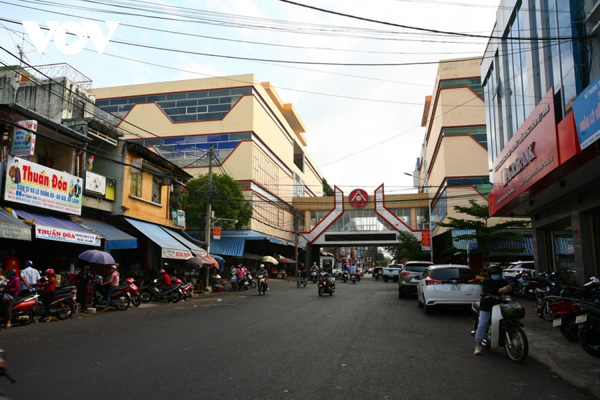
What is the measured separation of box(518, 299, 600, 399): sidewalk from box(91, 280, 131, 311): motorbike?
13.0 meters

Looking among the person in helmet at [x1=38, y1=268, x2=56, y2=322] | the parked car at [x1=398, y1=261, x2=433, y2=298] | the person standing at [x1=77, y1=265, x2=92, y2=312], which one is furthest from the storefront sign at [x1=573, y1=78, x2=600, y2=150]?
the person standing at [x1=77, y1=265, x2=92, y2=312]

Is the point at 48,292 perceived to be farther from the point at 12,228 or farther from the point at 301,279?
the point at 301,279

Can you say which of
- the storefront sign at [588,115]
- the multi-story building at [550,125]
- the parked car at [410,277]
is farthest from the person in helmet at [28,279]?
the multi-story building at [550,125]

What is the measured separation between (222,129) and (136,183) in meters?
23.6

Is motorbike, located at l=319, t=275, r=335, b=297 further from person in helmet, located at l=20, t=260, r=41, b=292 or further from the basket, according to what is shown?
the basket

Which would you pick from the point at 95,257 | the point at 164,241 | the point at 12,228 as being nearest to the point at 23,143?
the point at 12,228

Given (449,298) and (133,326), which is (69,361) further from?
(449,298)

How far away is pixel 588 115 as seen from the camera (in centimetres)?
903

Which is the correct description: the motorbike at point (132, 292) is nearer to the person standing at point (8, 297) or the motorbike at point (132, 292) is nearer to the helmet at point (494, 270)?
the person standing at point (8, 297)

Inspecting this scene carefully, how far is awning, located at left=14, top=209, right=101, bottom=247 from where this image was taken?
15.2 meters

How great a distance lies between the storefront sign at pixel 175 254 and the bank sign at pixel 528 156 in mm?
14753

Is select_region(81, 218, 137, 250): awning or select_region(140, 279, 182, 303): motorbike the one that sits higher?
select_region(81, 218, 137, 250): awning

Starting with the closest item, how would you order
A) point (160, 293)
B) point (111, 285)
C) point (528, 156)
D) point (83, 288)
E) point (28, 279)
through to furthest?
point (28, 279), point (528, 156), point (83, 288), point (111, 285), point (160, 293)

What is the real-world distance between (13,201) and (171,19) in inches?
323
